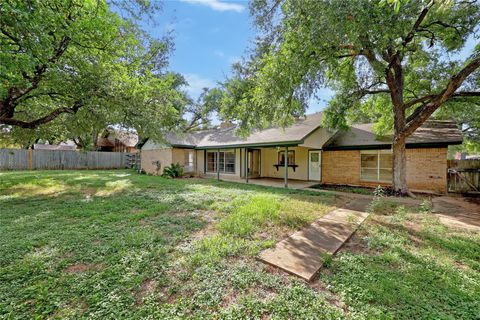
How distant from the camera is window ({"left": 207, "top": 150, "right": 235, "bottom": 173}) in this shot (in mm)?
15559

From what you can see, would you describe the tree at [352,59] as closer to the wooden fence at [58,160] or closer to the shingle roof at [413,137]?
the shingle roof at [413,137]

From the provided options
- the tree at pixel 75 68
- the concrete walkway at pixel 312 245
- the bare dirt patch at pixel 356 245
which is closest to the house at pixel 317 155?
the tree at pixel 75 68

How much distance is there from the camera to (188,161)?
17.0 meters

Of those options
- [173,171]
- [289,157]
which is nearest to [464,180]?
[289,157]

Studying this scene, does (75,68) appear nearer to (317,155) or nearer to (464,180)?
(317,155)

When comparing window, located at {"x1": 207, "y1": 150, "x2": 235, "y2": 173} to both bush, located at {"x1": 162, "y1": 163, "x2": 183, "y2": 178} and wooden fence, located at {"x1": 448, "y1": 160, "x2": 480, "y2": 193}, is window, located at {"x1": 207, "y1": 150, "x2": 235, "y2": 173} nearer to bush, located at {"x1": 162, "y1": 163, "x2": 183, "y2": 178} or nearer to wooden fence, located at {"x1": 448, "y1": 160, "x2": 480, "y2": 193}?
bush, located at {"x1": 162, "y1": 163, "x2": 183, "y2": 178}

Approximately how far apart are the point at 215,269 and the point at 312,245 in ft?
6.38

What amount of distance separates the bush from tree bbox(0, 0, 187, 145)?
4.99 meters

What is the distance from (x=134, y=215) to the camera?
19.2 feet

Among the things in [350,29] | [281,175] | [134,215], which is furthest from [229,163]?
[350,29]

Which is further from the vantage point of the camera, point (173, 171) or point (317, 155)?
point (173, 171)

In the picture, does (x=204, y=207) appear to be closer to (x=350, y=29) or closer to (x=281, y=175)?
(x=350, y=29)

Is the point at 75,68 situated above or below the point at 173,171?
above

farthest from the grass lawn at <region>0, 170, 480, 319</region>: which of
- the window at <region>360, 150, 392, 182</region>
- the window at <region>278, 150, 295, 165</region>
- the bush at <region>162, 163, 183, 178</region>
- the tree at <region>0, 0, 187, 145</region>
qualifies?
the bush at <region>162, 163, 183, 178</region>
